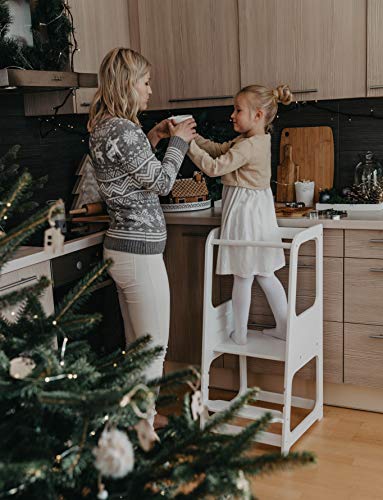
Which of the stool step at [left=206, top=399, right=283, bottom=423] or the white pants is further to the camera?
the stool step at [left=206, top=399, right=283, bottom=423]

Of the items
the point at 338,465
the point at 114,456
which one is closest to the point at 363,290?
the point at 338,465

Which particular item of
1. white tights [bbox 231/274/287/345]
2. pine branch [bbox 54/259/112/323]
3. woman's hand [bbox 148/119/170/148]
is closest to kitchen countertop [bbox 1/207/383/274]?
white tights [bbox 231/274/287/345]

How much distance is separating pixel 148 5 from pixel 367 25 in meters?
1.08

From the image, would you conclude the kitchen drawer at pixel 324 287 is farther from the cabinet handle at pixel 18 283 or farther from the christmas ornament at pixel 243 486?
the christmas ornament at pixel 243 486

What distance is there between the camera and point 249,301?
2867 millimetres

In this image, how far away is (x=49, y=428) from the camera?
1.07m

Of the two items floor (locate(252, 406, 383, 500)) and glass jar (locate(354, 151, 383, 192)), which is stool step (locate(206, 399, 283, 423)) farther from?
glass jar (locate(354, 151, 383, 192))

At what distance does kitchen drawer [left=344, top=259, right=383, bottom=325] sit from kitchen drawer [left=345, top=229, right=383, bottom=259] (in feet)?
0.08

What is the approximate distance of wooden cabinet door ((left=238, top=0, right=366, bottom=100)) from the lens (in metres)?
2.91

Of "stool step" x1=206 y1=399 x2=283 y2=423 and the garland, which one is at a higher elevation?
the garland

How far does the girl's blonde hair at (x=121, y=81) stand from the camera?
2.46 metres

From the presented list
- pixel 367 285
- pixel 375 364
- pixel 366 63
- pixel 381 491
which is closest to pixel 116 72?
pixel 366 63

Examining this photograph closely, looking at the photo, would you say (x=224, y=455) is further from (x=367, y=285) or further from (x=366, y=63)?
(x=366, y=63)

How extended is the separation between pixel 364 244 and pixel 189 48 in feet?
4.20
